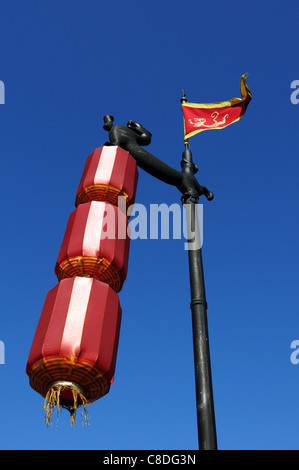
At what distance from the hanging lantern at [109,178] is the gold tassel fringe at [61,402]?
3051mm

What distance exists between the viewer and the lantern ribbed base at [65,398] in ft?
15.4

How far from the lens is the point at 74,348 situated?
491 cm

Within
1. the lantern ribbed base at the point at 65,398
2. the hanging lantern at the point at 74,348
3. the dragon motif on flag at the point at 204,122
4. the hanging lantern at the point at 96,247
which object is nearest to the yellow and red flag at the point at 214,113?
the dragon motif on flag at the point at 204,122

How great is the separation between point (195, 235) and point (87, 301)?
1629mm

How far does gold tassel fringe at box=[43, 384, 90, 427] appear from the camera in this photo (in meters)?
4.65

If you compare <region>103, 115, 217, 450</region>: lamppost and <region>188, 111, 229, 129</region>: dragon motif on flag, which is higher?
<region>188, 111, 229, 129</region>: dragon motif on flag

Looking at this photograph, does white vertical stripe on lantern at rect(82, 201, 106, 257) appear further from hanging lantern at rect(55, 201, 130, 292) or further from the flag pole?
the flag pole

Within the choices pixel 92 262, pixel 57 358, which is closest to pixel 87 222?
pixel 92 262

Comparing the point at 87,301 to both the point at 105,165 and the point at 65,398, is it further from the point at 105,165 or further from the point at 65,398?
the point at 105,165

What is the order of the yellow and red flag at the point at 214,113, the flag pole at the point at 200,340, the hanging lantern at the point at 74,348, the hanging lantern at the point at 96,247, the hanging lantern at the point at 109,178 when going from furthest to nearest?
the yellow and red flag at the point at 214,113 < the hanging lantern at the point at 109,178 < the hanging lantern at the point at 96,247 < the hanging lantern at the point at 74,348 < the flag pole at the point at 200,340

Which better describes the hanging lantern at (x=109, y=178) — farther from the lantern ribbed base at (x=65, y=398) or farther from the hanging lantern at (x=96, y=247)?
the lantern ribbed base at (x=65, y=398)

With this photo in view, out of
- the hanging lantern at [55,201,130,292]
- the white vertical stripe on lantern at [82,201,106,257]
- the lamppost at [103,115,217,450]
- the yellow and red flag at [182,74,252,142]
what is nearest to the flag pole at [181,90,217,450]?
the lamppost at [103,115,217,450]

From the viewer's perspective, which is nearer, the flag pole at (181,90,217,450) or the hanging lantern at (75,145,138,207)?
the flag pole at (181,90,217,450)

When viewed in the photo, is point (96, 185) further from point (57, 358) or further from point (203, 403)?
point (203, 403)
